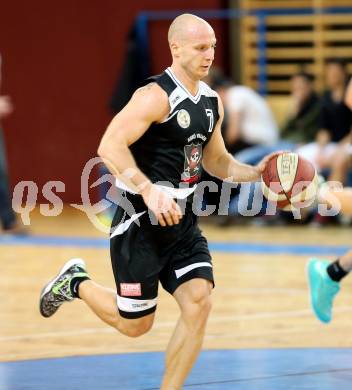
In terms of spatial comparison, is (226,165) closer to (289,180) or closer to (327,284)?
(289,180)

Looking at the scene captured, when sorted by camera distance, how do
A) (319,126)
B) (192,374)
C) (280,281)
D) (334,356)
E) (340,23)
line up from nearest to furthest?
(192,374) → (334,356) → (280,281) → (319,126) → (340,23)

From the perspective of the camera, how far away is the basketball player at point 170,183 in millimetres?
4926

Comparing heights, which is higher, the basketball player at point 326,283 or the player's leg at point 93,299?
the player's leg at point 93,299

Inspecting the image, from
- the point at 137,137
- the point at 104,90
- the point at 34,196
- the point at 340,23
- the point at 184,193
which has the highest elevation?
the point at 137,137

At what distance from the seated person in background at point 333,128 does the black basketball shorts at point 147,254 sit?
20.2 feet

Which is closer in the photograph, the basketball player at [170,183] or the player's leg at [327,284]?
the basketball player at [170,183]

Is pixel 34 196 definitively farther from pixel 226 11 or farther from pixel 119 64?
pixel 226 11

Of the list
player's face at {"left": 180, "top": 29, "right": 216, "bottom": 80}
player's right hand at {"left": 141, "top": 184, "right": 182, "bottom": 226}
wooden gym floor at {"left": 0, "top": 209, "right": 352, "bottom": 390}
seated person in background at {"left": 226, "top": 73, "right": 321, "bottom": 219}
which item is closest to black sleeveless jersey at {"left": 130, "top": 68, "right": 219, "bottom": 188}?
player's face at {"left": 180, "top": 29, "right": 216, "bottom": 80}

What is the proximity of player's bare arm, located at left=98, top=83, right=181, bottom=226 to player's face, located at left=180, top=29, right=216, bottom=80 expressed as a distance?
0.60 ft

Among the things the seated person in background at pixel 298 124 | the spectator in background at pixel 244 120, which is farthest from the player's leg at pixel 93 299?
the spectator in background at pixel 244 120

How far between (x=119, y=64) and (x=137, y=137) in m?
8.91

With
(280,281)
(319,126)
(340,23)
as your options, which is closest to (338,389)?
(280,281)

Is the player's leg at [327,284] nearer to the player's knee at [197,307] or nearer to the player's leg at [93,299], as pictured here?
the player's leg at [93,299]

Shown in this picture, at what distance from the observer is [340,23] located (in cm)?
1291
